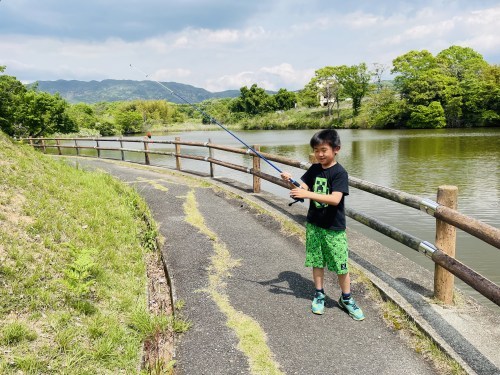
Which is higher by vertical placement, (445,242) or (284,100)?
(284,100)

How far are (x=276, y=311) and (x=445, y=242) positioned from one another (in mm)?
1767

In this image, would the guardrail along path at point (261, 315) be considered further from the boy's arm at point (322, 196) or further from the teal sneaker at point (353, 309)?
the boy's arm at point (322, 196)

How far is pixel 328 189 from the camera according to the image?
333 cm

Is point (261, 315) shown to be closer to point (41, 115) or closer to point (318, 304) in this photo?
point (318, 304)

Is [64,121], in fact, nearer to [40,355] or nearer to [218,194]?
[218,194]

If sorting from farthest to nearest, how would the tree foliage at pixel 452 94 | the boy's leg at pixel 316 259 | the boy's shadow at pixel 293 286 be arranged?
the tree foliage at pixel 452 94, the boy's shadow at pixel 293 286, the boy's leg at pixel 316 259

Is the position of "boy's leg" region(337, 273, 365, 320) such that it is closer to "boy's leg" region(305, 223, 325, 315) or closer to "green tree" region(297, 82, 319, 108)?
"boy's leg" region(305, 223, 325, 315)

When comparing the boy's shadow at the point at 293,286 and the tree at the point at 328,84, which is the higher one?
the tree at the point at 328,84

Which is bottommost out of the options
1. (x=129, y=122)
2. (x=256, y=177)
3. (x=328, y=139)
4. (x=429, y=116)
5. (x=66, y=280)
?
(x=66, y=280)

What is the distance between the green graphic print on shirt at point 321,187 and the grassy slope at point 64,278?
1988mm

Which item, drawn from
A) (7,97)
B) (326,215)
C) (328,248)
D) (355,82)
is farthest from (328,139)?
(355,82)

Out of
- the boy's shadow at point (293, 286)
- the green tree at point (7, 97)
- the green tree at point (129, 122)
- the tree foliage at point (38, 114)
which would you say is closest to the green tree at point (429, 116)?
the tree foliage at point (38, 114)

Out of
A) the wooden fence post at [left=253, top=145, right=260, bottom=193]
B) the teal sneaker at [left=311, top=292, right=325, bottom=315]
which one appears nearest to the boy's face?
the teal sneaker at [left=311, top=292, right=325, bottom=315]

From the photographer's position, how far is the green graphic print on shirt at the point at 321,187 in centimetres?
334
